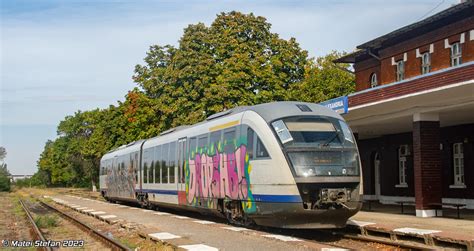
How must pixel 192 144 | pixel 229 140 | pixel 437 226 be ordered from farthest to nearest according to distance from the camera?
pixel 192 144, pixel 229 140, pixel 437 226

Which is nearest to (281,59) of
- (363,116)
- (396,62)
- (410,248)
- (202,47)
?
(202,47)

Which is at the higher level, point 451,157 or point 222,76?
point 222,76

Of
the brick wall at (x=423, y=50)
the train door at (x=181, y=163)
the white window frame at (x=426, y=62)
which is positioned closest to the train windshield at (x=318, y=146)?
the train door at (x=181, y=163)

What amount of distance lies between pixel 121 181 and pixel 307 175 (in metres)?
19.9

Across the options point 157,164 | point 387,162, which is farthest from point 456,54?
point 157,164

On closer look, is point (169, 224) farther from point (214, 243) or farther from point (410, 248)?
point (410, 248)

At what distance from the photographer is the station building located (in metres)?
17.1

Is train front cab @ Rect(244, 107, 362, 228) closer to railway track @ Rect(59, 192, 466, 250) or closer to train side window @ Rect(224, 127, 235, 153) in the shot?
railway track @ Rect(59, 192, 466, 250)

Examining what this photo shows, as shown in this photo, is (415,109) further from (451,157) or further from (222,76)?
(222,76)

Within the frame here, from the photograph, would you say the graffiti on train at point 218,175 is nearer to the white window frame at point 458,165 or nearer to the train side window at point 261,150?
the train side window at point 261,150

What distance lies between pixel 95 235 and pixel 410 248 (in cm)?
865

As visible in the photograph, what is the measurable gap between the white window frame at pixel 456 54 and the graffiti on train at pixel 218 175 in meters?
11.8

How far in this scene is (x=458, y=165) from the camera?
71.8 feet

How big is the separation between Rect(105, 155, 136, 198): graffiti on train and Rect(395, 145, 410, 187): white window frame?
12250 millimetres
